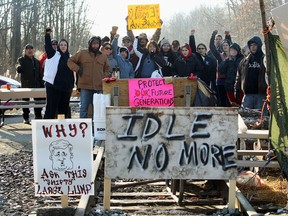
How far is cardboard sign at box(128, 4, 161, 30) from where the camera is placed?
1564cm

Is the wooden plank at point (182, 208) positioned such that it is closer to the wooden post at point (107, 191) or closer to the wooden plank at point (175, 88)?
the wooden post at point (107, 191)

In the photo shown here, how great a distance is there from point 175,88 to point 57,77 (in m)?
4.65

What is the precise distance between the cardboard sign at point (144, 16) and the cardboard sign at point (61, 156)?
10.0 m

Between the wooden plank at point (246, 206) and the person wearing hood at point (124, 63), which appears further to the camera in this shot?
the person wearing hood at point (124, 63)

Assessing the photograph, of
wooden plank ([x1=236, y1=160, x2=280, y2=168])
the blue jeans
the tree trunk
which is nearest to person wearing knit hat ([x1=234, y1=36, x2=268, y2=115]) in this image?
the blue jeans

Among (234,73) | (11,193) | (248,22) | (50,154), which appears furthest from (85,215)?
(248,22)

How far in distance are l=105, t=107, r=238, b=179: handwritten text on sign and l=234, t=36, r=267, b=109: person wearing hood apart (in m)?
4.26

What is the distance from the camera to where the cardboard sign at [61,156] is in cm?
593

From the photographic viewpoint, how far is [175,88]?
7.61 m

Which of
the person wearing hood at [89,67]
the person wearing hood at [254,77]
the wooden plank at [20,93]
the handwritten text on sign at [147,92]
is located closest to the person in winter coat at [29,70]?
the wooden plank at [20,93]

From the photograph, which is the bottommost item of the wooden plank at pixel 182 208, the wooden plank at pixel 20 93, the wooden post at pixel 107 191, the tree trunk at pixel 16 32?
the wooden plank at pixel 182 208

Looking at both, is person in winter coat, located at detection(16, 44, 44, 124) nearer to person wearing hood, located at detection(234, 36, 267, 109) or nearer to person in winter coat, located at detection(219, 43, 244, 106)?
person in winter coat, located at detection(219, 43, 244, 106)

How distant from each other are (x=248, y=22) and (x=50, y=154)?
185ft

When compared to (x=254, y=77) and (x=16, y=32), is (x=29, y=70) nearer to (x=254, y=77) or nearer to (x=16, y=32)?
(x=254, y=77)
